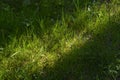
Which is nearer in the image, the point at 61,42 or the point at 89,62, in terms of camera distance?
the point at 89,62

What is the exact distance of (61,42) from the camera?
141 inches

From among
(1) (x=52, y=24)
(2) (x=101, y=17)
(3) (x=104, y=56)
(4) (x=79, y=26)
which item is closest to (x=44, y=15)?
(1) (x=52, y=24)

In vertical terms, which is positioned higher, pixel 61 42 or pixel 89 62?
pixel 61 42

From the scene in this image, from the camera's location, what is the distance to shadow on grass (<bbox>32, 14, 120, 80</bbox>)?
327cm

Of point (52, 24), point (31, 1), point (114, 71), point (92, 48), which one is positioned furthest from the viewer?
point (31, 1)

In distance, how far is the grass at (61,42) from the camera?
3.29 metres

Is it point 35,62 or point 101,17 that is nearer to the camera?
point 35,62

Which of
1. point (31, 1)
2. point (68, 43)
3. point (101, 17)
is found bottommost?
point (68, 43)

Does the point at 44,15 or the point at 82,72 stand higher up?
the point at 44,15

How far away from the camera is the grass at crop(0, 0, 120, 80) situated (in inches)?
130

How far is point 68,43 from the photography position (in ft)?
11.8

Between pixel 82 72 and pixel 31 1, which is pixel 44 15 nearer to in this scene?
pixel 31 1

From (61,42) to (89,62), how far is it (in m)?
0.45

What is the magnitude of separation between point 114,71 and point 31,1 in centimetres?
163
